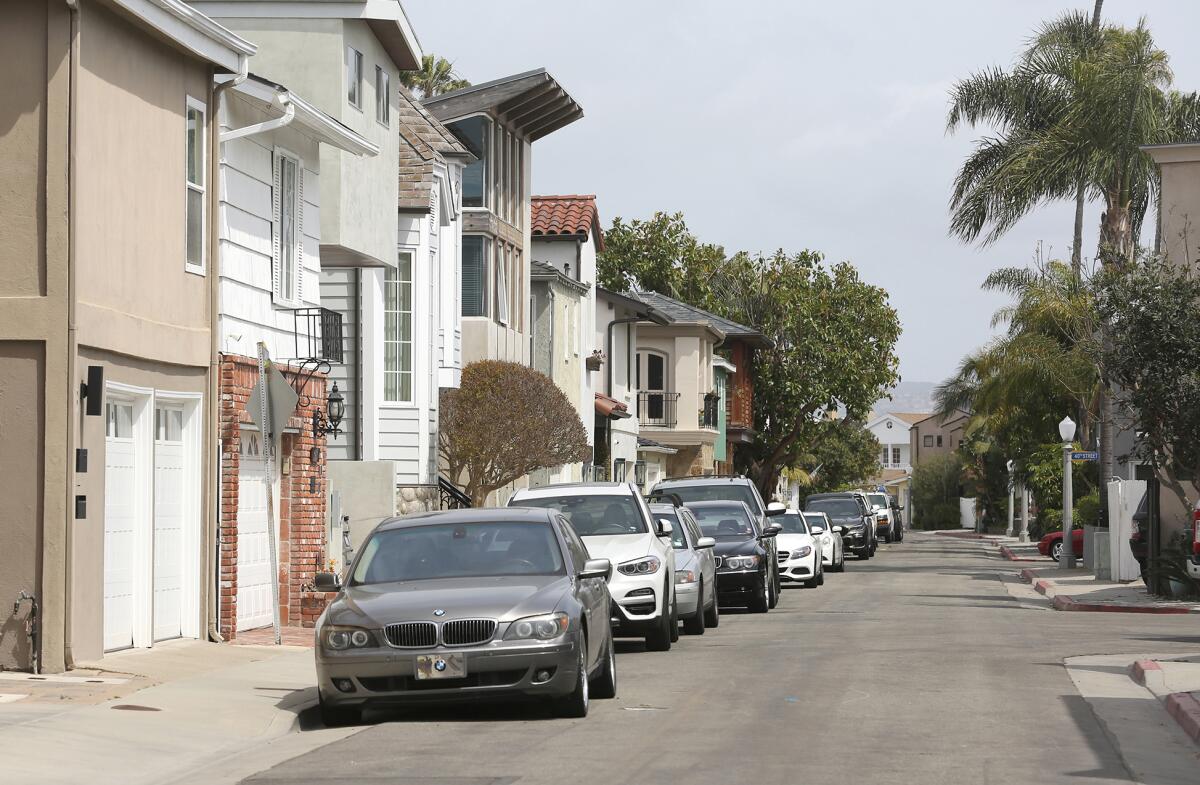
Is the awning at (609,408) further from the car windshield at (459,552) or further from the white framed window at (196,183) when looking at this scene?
the car windshield at (459,552)

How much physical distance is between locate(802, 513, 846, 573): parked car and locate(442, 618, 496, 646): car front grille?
86.9ft

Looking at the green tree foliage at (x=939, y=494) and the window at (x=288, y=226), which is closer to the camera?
the window at (x=288, y=226)

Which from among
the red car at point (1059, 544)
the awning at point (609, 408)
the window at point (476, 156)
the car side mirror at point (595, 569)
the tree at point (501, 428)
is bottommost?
the red car at point (1059, 544)

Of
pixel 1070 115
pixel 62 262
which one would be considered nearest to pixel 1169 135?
pixel 1070 115

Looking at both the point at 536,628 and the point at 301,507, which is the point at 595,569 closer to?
the point at 536,628

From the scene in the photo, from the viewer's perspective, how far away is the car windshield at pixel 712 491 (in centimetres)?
2988

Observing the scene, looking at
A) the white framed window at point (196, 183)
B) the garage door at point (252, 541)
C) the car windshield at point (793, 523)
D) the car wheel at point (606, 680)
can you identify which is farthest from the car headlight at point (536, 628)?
the car windshield at point (793, 523)

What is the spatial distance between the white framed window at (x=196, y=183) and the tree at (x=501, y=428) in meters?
13.0

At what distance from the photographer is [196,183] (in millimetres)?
17859

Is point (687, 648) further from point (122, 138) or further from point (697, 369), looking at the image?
point (697, 369)

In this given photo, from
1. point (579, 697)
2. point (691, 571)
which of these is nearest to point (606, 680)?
point (579, 697)

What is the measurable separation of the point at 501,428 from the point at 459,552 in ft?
56.9

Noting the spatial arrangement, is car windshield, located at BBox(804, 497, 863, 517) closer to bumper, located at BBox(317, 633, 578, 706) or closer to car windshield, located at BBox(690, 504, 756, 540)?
car windshield, located at BBox(690, 504, 756, 540)

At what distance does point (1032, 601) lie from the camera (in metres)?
29.3
